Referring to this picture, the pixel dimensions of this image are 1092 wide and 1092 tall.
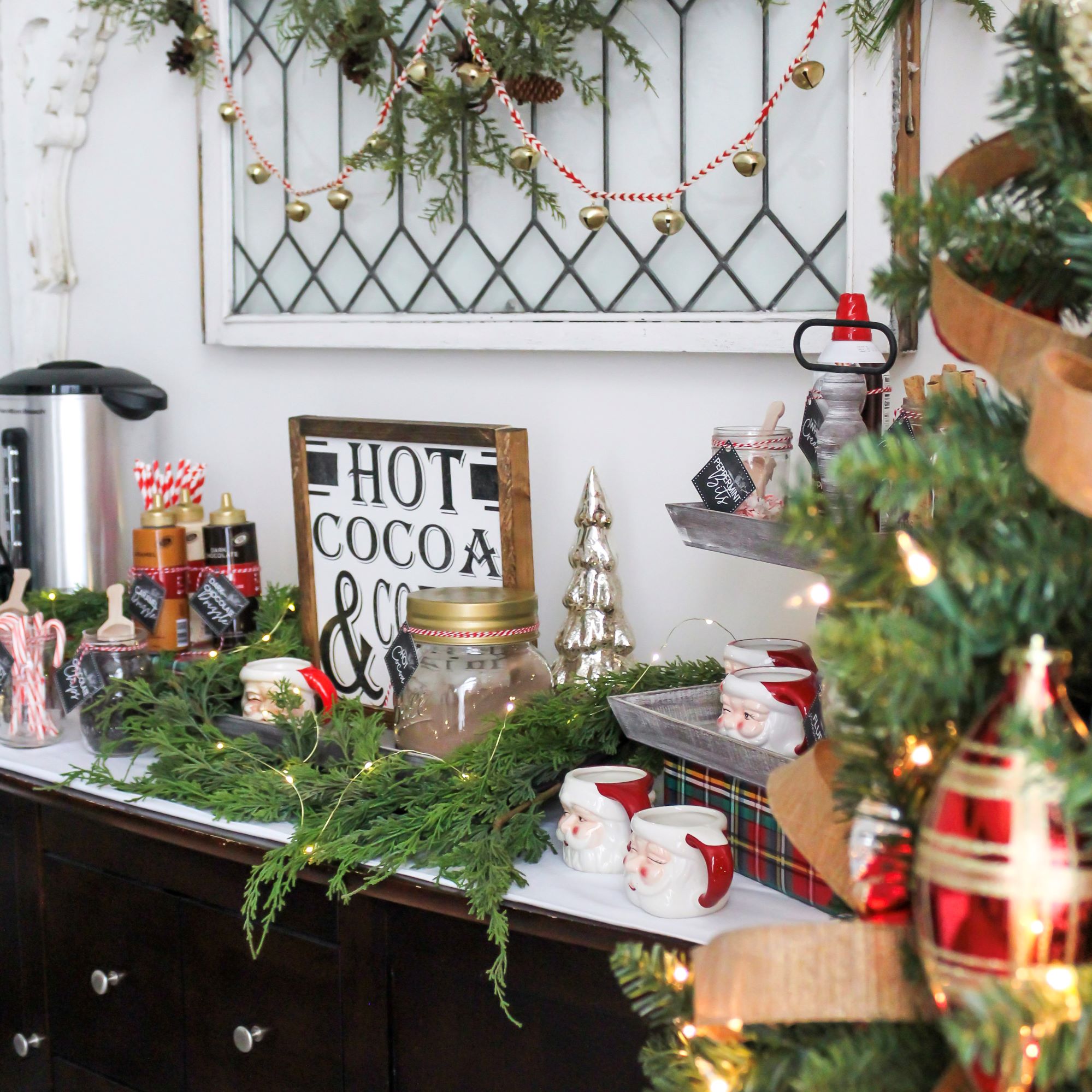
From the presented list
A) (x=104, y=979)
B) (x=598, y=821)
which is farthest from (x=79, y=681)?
(x=598, y=821)

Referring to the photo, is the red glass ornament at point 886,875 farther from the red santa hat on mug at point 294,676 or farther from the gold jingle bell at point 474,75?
the gold jingle bell at point 474,75

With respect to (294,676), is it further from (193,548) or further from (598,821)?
(598,821)

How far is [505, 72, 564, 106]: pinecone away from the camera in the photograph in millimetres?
1312

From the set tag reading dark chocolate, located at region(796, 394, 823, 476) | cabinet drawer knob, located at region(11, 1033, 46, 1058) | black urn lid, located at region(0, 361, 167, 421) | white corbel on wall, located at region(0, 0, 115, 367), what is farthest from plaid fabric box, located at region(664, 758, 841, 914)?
white corbel on wall, located at region(0, 0, 115, 367)

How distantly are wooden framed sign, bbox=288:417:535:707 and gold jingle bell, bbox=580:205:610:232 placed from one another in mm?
227

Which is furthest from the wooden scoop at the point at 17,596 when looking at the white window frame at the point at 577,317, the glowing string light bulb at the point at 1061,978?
the glowing string light bulb at the point at 1061,978

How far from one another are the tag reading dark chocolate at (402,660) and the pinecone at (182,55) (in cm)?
87

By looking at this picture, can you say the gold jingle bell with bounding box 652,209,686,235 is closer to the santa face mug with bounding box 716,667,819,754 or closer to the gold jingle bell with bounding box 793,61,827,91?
the gold jingle bell with bounding box 793,61,827,91

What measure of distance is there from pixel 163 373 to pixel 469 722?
2.91 feet

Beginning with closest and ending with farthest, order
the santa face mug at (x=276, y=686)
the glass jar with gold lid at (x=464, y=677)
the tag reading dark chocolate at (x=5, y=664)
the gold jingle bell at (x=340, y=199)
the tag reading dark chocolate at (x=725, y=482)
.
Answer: the tag reading dark chocolate at (x=725, y=482) < the glass jar with gold lid at (x=464, y=677) < the santa face mug at (x=276, y=686) < the tag reading dark chocolate at (x=5, y=664) < the gold jingle bell at (x=340, y=199)

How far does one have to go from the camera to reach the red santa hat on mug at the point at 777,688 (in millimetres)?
942

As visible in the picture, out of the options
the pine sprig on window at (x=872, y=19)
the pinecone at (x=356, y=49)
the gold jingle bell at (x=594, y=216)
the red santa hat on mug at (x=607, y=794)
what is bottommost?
the red santa hat on mug at (x=607, y=794)

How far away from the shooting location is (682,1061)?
0.49m

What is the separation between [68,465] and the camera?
1.67 metres
